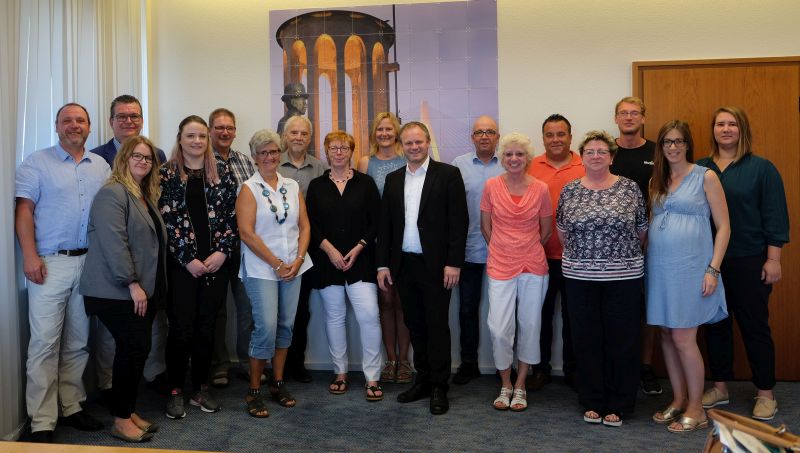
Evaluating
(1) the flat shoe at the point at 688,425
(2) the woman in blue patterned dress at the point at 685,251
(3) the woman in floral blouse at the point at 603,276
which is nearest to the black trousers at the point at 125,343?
(3) the woman in floral blouse at the point at 603,276

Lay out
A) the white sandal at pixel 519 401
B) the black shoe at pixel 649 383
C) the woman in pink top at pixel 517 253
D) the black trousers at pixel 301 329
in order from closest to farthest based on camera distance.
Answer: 1. the woman in pink top at pixel 517 253
2. the white sandal at pixel 519 401
3. the black shoe at pixel 649 383
4. the black trousers at pixel 301 329

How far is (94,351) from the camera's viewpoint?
3.67m

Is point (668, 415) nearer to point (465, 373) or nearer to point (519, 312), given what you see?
point (519, 312)

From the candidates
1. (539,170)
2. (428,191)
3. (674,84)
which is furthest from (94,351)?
(674,84)

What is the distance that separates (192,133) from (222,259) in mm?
690

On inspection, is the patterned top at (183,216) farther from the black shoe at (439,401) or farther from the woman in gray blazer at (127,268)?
the black shoe at (439,401)

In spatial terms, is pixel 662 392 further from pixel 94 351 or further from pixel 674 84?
pixel 94 351

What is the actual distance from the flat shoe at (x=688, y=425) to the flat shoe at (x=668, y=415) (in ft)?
0.27

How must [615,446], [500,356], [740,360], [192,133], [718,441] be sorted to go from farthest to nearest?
[740,360] < [500,356] < [192,133] < [615,446] < [718,441]

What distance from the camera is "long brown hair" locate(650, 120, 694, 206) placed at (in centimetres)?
316

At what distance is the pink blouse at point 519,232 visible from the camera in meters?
3.45

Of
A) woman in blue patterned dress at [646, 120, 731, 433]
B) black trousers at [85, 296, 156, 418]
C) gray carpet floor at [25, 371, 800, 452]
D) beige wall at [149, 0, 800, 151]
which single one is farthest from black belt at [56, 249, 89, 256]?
woman in blue patterned dress at [646, 120, 731, 433]

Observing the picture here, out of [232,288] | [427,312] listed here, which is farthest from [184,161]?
[427,312]

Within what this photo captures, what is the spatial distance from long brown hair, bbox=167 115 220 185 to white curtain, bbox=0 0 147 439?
72 cm
